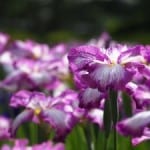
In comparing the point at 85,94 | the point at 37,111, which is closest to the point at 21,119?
the point at 37,111

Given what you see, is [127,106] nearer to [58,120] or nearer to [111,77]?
[58,120]

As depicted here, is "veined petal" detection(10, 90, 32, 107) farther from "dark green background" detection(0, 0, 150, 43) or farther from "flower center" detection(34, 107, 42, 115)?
"dark green background" detection(0, 0, 150, 43)

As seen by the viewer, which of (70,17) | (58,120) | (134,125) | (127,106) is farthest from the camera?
(70,17)

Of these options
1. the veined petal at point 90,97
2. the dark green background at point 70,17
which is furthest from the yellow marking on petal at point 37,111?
the dark green background at point 70,17

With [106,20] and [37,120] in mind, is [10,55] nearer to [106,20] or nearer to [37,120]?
[37,120]

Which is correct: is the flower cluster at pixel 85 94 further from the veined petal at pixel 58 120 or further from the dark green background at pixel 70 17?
the dark green background at pixel 70 17

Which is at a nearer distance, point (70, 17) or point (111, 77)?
point (111, 77)

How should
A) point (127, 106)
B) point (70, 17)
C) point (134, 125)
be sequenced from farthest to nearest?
point (70, 17) < point (127, 106) < point (134, 125)

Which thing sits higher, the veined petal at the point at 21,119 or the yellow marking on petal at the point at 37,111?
the yellow marking on petal at the point at 37,111

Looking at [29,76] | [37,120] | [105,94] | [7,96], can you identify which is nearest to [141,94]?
[105,94]

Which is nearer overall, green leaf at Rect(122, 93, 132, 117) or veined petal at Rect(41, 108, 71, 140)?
veined petal at Rect(41, 108, 71, 140)

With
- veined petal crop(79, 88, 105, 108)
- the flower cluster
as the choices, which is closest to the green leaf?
the flower cluster
